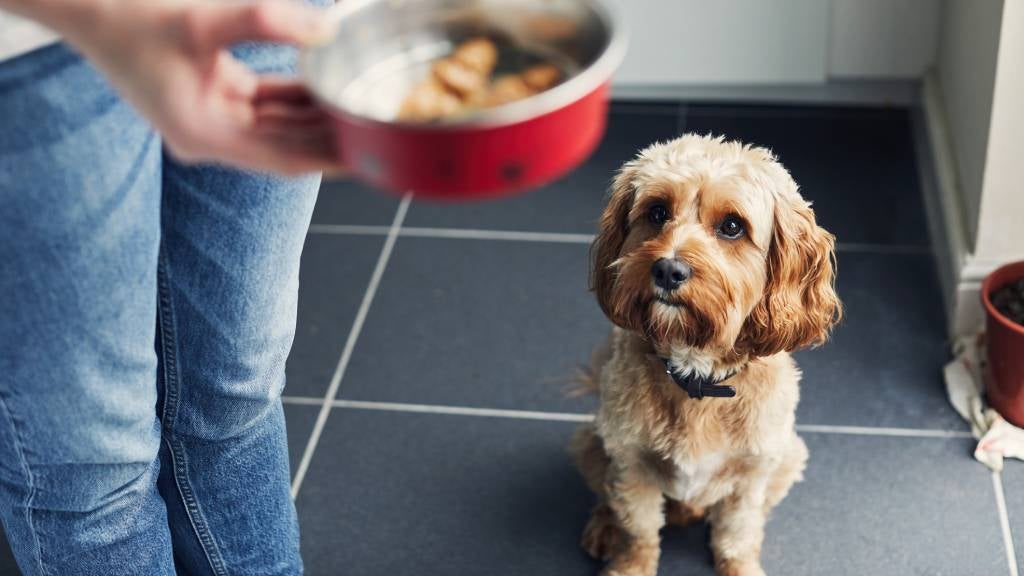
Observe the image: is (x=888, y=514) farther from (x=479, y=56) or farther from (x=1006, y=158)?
(x=479, y=56)

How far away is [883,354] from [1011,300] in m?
0.27

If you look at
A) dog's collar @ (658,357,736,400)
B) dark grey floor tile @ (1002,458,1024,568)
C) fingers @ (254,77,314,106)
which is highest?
fingers @ (254,77,314,106)

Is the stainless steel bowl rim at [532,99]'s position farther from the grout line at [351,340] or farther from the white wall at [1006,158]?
the white wall at [1006,158]

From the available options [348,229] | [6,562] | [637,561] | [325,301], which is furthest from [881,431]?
[6,562]

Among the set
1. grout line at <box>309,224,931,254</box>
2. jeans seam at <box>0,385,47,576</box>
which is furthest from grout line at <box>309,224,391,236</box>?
jeans seam at <box>0,385,47,576</box>

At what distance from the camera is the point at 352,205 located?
8.58ft

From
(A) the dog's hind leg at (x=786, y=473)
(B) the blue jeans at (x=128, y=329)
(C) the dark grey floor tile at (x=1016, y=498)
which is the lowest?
(C) the dark grey floor tile at (x=1016, y=498)

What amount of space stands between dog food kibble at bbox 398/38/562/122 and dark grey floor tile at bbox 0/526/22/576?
131 centimetres

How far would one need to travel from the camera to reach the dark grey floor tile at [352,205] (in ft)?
8.43

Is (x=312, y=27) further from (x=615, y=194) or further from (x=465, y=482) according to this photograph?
(x=465, y=482)

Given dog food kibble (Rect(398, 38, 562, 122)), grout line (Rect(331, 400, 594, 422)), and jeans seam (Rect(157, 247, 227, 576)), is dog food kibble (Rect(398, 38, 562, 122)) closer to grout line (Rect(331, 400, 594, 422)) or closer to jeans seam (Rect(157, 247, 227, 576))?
jeans seam (Rect(157, 247, 227, 576))

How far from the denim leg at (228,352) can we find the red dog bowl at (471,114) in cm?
23

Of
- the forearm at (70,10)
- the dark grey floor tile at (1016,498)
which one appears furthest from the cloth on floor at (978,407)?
the forearm at (70,10)

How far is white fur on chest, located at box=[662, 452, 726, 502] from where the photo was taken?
1546mm
